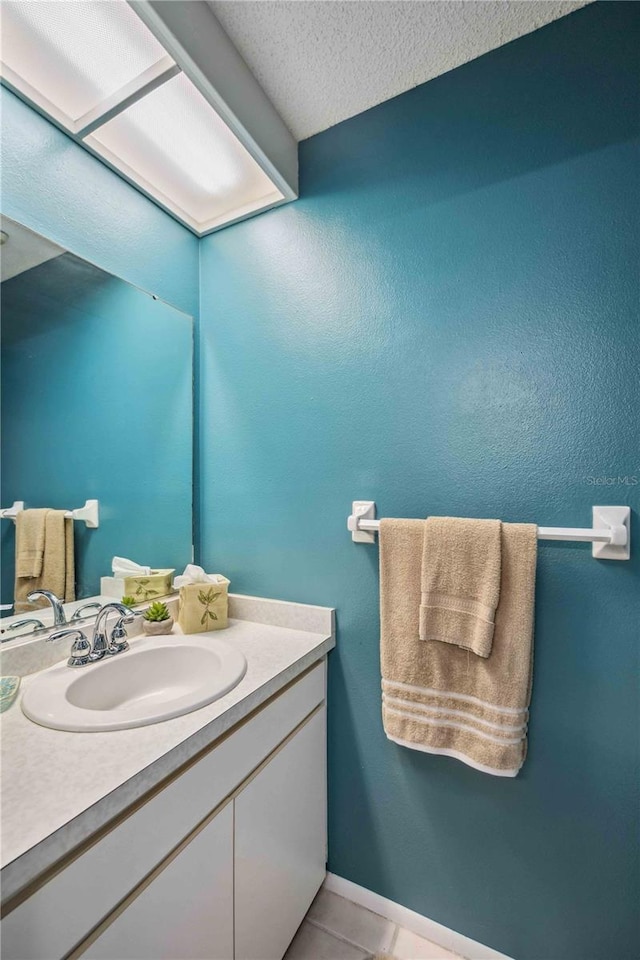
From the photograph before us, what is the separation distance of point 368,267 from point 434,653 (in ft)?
3.70

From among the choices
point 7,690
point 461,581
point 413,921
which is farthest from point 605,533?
point 7,690

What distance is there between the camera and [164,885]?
0.69m

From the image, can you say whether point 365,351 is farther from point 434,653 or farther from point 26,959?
point 26,959

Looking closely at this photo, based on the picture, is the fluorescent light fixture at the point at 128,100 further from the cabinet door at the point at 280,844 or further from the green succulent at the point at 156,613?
the cabinet door at the point at 280,844

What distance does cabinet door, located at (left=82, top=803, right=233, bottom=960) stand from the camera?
0.62 m

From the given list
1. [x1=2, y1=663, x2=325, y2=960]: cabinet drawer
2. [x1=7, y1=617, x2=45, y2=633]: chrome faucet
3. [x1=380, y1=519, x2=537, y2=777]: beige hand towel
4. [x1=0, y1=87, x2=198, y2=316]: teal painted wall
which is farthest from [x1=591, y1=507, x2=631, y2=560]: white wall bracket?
[x1=0, y1=87, x2=198, y2=316]: teal painted wall

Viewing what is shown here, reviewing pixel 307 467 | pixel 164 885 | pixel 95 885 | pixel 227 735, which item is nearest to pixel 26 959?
pixel 95 885

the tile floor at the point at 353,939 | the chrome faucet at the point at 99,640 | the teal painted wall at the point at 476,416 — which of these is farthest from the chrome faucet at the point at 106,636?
the tile floor at the point at 353,939

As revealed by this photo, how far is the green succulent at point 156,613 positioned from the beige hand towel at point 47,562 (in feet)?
0.74

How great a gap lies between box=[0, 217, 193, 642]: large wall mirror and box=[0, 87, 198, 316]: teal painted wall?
59 millimetres

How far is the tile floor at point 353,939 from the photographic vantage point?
1085mm

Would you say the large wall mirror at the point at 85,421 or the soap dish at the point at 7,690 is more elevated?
the large wall mirror at the point at 85,421

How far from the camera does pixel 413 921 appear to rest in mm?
1145

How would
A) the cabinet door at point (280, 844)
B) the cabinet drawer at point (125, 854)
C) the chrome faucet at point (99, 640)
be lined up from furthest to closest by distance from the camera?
the chrome faucet at point (99, 640), the cabinet door at point (280, 844), the cabinet drawer at point (125, 854)
